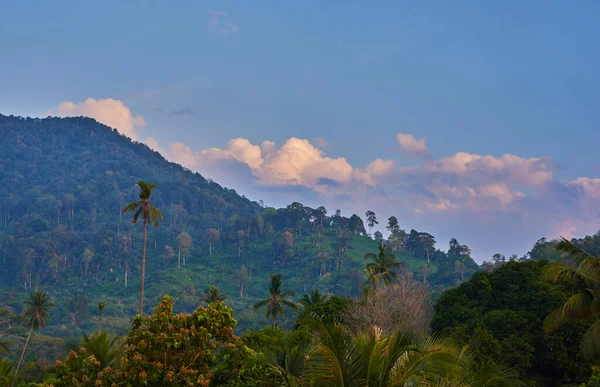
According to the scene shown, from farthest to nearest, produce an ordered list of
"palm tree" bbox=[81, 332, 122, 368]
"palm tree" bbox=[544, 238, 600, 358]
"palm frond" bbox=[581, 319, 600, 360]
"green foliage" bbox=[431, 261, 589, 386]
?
"green foliage" bbox=[431, 261, 589, 386], "palm frond" bbox=[581, 319, 600, 360], "palm tree" bbox=[544, 238, 600, 358], "palm tree" bbox=[81, 332, 122, 368]

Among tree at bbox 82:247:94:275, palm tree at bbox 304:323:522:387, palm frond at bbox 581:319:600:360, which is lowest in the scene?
palm frond at bbox 581:319:600:360

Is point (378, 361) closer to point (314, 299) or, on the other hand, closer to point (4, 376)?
point (4, 376)

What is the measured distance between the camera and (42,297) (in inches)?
3012

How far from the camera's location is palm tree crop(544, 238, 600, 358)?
1934cm

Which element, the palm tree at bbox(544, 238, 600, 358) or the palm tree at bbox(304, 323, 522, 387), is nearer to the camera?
the palm tree at bbox(304, 323, 522, 387)

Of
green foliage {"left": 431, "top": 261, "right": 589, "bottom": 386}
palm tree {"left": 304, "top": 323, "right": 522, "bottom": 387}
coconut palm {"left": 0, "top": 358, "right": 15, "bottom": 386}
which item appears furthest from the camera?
green foliage {"left": 431, "top": 261, "right": 589, "bottom": 386}

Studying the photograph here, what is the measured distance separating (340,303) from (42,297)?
42.0 meters

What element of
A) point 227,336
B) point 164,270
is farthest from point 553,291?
point 164,270

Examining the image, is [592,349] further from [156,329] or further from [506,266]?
[506,266]

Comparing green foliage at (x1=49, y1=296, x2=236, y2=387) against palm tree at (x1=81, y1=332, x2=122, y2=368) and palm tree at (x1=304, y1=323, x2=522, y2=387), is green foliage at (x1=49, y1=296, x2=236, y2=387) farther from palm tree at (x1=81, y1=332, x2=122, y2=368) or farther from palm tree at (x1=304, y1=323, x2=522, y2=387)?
palm tree at (x1=304, y1=323, x2=522, y2=387)

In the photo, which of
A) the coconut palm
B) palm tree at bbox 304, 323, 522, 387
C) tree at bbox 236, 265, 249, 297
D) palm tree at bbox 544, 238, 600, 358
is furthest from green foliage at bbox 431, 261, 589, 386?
tree at bbox 236, 265, 249, 297

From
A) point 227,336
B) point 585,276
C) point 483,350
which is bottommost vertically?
point 483,350

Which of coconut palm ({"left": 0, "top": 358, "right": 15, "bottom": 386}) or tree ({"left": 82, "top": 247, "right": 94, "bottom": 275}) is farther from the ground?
tree ({"left": 82, "top": 247, "right": 94, "bottom": 275})

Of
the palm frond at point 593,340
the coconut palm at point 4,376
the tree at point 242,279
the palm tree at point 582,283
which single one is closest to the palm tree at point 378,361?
the palm tree at point 582,283
